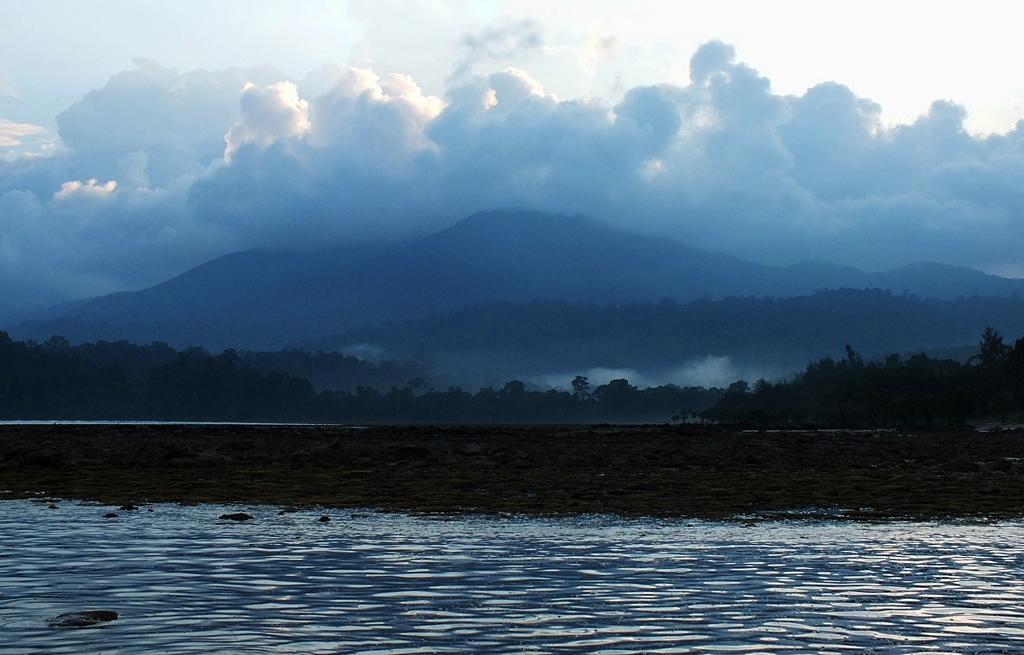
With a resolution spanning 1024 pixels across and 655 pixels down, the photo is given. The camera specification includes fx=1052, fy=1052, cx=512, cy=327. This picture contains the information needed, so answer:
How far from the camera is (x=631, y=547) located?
21.8 meters

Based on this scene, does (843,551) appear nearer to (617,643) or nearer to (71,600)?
(617,643)

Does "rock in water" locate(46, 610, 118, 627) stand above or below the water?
above

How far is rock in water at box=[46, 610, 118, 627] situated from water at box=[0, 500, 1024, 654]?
0.20 m

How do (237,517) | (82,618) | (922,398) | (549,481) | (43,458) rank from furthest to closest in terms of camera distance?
(922,398) → (43,458) → (549,481) → (237,517) → (82,618)

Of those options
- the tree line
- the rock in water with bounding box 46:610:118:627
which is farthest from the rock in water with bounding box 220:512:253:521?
the tree line

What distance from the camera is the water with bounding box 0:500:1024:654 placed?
13336 millimetres

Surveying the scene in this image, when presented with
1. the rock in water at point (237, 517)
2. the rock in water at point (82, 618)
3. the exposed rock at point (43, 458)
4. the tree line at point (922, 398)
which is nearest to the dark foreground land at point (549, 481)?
the exposed rock at point (43, 458)

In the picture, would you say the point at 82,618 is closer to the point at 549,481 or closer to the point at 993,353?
the point at 549,481

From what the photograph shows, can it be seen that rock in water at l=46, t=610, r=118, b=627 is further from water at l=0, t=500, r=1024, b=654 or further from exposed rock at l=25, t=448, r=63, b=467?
exposed rock at l=25, t=448, r=63, b=467

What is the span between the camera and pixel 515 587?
55.9 ft

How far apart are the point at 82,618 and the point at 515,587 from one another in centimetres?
651

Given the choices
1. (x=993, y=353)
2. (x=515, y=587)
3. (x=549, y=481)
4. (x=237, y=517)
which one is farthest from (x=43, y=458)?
(x=993, y=353)

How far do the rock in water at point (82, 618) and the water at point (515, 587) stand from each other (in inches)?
7.8

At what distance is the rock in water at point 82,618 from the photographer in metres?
14.0
